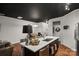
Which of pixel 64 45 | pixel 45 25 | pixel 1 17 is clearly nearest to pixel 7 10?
pixel 1 17

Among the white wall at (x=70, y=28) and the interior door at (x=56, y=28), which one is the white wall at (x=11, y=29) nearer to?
the interior door at (x=56, y=28)

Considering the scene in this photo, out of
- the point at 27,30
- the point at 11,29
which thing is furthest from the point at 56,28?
the point at 11,29

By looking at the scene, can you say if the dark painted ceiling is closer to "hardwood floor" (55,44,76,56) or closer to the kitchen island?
the kitchen island

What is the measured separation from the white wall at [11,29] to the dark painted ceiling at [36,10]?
126 millimetres

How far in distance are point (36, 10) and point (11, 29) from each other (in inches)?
22.9

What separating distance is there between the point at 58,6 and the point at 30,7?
53 centimetres

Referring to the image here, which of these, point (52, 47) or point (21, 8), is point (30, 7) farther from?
point (52, 47)

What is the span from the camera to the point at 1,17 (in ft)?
6.94

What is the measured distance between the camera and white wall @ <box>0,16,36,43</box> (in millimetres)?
2088

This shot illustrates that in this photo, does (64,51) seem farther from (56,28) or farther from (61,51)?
A: (56,28)

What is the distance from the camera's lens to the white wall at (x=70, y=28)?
6.91ft

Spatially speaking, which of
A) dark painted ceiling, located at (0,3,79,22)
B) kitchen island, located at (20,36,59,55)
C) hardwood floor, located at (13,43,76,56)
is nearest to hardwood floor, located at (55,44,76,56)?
hardwood floor, located at (13,43,76,56)

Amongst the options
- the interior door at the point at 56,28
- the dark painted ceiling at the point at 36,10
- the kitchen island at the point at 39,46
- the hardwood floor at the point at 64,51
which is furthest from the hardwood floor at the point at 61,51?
the dark painted ceiling at the point at 36,10

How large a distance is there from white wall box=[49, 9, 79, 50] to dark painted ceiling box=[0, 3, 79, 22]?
0.10 metres
